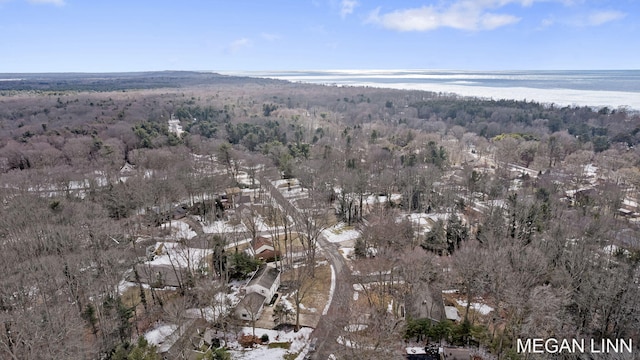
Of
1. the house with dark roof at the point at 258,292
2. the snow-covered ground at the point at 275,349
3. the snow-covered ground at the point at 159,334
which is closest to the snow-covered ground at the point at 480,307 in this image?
the snow-covered ground at the point at 275,349

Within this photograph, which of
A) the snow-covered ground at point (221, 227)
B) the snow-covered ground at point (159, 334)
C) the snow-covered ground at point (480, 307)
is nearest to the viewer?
the snow-covered ground at point (159, 334)

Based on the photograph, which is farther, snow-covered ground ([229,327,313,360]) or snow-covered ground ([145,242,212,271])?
snow-covered ground ([145,242,212,271])

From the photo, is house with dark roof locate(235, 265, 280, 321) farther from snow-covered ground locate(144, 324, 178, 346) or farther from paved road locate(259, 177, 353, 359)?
paved road locate(259, 177, 353, 359)

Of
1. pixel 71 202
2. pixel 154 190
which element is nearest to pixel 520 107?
pixel 154 190

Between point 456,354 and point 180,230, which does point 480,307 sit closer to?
point 456,354

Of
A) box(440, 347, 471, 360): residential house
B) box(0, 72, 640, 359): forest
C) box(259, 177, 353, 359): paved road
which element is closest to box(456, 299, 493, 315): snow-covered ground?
box(0, 72, 640, 359): forest

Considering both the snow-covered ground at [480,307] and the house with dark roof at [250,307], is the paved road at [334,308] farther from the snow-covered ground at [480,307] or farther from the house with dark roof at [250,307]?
the snow-covered ground at [480,307]
